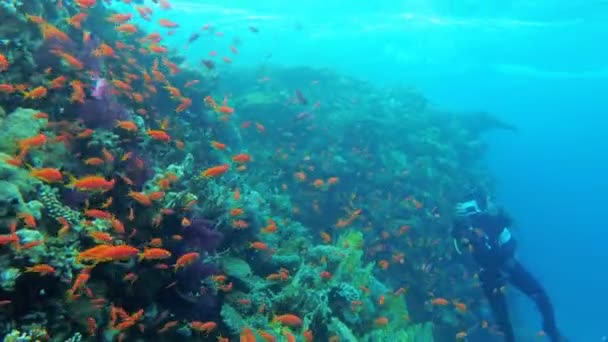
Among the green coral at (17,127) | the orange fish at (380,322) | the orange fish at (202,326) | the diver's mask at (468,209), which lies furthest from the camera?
the diver's mask at (468,209)

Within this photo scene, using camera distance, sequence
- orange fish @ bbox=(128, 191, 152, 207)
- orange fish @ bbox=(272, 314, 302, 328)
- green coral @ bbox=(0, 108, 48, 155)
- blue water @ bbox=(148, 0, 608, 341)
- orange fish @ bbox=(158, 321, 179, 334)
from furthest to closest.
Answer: blue water @ bbox=(148, 0, 608, 341) → orange fish @ bbox=(272, 314, 302, 328) → orange fish @ bbox=(128, 191, 152, 207) → green coral @ bbox=(0, 108, 48, 155) → orange fish @ bbox=(158, 321, 179, 334)

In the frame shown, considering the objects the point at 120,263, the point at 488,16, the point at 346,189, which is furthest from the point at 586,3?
the point at 120,263

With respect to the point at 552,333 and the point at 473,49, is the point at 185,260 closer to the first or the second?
the point at 552,333

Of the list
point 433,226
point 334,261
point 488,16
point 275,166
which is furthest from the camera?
point 488,16

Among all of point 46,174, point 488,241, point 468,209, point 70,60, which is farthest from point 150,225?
point 488,241

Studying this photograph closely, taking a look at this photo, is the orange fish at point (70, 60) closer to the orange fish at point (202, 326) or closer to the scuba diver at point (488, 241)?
the orange fish at point (202, 326)

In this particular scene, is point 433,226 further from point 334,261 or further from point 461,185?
point 334,261

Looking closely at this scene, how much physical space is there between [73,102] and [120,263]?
3095 mm

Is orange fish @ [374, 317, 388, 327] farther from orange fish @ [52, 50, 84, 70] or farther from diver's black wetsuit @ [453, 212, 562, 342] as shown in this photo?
orange fish @ [52, 50, 84, 70]

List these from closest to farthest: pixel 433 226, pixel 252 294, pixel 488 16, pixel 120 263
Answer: pixel 120 263 < pixel 252 294 < pixel 433 226 < pixel 488 16

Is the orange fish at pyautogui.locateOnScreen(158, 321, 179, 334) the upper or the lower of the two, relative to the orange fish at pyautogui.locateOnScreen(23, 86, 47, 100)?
lower

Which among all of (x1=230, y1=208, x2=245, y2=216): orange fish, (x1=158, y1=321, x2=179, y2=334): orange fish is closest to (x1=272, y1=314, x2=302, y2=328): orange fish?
(x1=158, y1=321, x2=179, y2=334): orange fish

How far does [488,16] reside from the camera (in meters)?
33.2

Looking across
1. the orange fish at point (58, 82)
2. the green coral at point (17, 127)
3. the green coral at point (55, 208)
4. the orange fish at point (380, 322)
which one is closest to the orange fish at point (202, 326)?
the green coral at point (55, 208)
